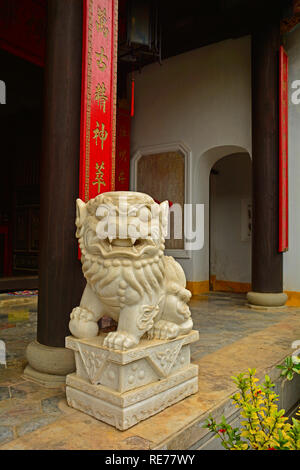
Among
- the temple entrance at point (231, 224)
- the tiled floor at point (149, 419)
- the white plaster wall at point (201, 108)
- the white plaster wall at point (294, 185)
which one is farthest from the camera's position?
the temple entrance at point (231, 224)

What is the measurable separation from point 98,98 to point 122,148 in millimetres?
5306

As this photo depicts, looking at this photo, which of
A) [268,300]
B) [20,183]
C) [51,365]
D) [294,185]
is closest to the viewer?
[51,365]

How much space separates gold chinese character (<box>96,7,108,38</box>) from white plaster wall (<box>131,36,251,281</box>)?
4.27m

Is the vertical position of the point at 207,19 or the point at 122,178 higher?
the point at 207,19

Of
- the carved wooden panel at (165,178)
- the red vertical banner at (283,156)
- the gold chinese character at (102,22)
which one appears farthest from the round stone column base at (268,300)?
the gold chinese character at (102,22)

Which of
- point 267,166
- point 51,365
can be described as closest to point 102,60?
point 51,365

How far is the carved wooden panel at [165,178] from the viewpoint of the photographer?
7.17 meters

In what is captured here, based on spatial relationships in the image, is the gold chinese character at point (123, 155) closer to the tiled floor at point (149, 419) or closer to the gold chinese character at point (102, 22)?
the tiled floor at point (149, 419)

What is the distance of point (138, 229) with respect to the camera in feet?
5.81

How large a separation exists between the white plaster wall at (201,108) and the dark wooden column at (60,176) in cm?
452

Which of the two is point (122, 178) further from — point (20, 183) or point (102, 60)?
point (102, 60)

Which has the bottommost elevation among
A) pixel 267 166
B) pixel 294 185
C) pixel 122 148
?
A: pixel 294 185

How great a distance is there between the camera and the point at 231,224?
26.2 feet

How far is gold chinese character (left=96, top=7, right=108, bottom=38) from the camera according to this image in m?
2.52
